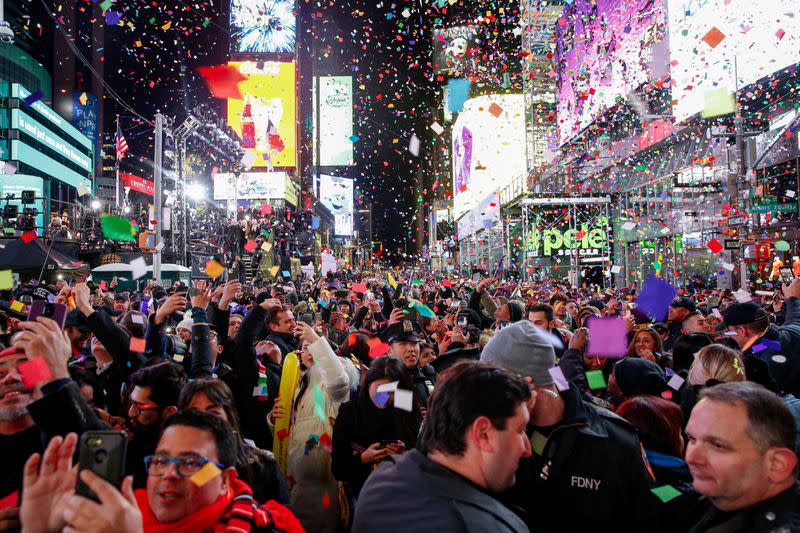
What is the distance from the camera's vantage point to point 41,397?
2.02 metres

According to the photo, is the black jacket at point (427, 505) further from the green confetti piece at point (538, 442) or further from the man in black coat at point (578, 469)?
the green confetti piece at point (538, 442)

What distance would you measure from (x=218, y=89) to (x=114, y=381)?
261ft

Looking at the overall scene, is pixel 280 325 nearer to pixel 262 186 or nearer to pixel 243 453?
pixel 243 453

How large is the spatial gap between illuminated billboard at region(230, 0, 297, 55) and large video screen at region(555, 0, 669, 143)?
48560mm

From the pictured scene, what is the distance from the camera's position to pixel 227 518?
2129 millimetres

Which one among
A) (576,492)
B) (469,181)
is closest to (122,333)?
(576,492)

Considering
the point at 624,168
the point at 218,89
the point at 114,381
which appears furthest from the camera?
the point at 218,89

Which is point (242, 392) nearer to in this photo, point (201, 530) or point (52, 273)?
point (201, 530)

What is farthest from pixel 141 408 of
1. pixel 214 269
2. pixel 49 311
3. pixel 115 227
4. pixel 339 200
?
pixel 339 200

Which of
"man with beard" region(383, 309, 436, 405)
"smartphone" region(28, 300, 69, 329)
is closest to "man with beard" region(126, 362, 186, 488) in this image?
"smartphone" region(28, 300, 69, 329)

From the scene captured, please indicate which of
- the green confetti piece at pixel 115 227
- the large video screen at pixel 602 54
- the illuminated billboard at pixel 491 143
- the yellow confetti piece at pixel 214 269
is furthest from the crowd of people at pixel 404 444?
the illuminated billboard at pixel 491 143

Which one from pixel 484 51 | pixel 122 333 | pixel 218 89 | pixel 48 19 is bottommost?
pixel 122 333

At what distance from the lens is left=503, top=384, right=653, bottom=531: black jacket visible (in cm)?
247

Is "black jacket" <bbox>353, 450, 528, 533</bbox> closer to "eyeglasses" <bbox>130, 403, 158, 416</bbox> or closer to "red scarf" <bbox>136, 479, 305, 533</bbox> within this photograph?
"red scarf" <bbox>136, 479, 305, 533</bbox>
